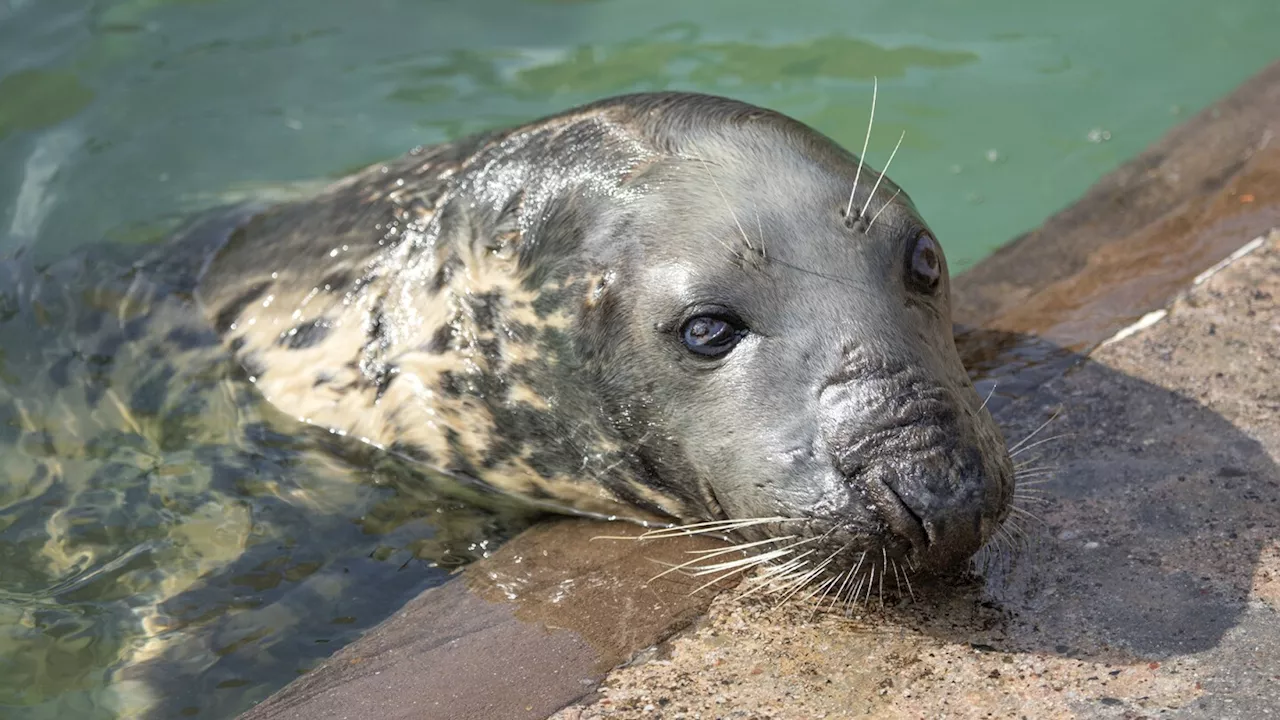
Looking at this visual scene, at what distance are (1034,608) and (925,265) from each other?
995 mm

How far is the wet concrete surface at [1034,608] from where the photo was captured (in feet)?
10.7

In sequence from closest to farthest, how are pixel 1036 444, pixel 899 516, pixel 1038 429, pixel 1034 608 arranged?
1. pixel 899 516
2. pixel 1034 608
3. pixel 1036 444
4. pixel 1038 429

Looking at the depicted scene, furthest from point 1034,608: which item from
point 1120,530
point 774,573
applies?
point 774,573

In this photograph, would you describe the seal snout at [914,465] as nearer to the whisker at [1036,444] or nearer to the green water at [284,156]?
the whisker at [1036,444]

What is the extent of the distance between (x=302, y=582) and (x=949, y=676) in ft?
6.60

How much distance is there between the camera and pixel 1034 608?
3.53 metres

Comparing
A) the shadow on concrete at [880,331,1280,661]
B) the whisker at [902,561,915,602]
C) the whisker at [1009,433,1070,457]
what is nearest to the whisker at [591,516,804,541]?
the whisker at [902,561,915,602]

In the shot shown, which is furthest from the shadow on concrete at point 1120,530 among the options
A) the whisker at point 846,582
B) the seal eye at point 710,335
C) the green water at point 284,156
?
the green water at point 284,156

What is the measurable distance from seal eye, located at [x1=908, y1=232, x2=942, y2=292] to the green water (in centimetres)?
150

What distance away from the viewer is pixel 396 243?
489 centimetres

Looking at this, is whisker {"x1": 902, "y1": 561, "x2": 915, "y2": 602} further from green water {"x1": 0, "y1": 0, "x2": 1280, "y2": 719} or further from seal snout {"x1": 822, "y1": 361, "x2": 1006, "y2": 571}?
green water {"x1": 0, "y1": 0, "x2": 1280, "y2": 719}

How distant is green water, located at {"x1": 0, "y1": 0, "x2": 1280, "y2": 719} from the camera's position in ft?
14.1

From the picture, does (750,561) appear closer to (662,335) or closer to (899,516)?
(899,516)

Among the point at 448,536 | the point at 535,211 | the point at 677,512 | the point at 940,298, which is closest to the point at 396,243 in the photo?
the point at 535,211
